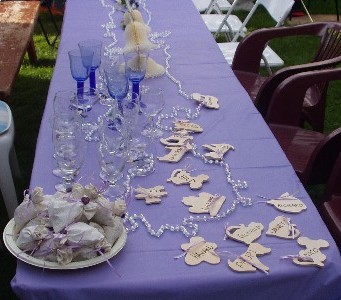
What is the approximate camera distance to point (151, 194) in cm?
194

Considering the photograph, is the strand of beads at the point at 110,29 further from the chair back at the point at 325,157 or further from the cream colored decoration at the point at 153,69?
the chair back at the point at 325,157

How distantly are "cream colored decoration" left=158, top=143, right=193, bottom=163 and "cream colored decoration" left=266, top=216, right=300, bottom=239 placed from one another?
0.51m

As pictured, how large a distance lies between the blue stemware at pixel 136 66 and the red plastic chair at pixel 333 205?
0.95m

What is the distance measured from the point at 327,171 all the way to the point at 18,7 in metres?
2.79

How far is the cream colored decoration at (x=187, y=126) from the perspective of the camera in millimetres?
2424

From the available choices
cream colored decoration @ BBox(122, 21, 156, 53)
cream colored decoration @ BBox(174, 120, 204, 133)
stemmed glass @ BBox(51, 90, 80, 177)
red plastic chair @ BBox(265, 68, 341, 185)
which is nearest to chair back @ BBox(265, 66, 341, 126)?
red plastic chair @ BBox(265, 68, 341, 185)

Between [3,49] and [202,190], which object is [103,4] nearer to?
[3,49]

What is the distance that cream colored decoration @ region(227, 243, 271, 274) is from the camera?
5.26 ft

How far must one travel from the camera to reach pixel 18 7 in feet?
14.8

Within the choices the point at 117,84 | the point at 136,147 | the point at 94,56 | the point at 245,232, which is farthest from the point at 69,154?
the point at 94,56

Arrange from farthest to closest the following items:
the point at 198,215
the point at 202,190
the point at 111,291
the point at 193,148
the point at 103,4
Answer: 1. the point at 103,4
2. the point at 193,148
3. the point at 202,190
4. the point at 198,215
5. the point at 111,291

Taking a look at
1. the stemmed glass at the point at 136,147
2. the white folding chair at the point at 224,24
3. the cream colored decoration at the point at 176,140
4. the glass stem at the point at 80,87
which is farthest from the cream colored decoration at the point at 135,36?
the white folding chair at the point at 224,24

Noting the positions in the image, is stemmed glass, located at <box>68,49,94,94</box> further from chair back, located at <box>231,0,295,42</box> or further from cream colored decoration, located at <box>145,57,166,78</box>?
chair back, located at <box>231,0,295,42</box>

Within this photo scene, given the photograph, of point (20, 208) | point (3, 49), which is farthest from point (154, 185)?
point (3, 49)
